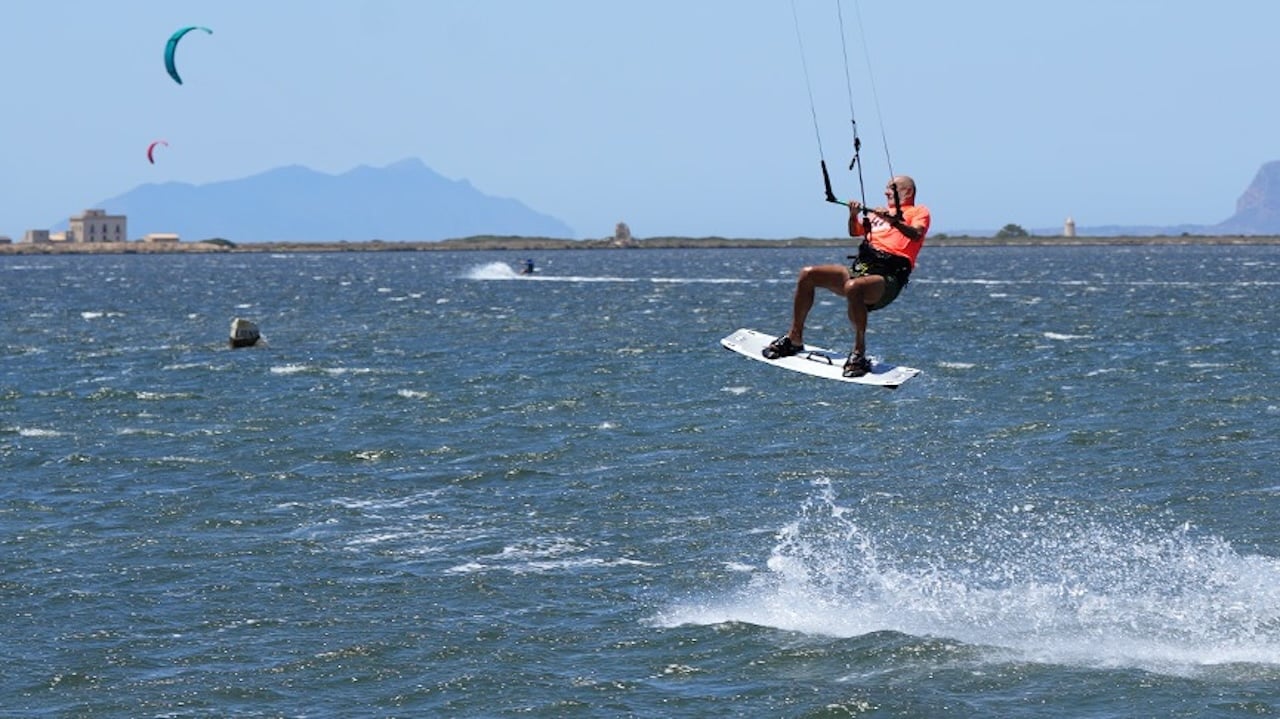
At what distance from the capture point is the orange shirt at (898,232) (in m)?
19.8

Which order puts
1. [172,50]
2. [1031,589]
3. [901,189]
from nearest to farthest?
1. [901,189]
2. [1031,589]
3. [172,50]

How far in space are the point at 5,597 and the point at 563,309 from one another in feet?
221

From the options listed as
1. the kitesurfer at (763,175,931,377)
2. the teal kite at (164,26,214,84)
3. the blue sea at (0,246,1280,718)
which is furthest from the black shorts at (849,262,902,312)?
the teal kite at (164,26,214,84)

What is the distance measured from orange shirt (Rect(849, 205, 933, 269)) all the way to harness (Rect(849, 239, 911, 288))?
0.05 metres

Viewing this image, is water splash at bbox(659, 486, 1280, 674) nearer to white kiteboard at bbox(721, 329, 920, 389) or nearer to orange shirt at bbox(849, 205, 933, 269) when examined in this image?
white kiteboard at bbox(721, 329, 920, 389)

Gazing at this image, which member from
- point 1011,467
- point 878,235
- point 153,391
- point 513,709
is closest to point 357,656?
point 513,709

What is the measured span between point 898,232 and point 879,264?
15.9 inches

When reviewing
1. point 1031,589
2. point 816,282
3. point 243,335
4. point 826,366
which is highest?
point 816,282

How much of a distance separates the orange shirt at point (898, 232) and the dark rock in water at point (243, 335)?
45344 millimetres

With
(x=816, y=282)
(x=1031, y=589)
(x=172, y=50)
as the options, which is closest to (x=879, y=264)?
(x=816, y=282)

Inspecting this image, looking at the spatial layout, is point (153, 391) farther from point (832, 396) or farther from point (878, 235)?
point (878, 235)

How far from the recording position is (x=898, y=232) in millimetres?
20031

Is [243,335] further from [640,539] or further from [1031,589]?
[1031,589]

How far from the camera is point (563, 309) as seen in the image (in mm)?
90875
